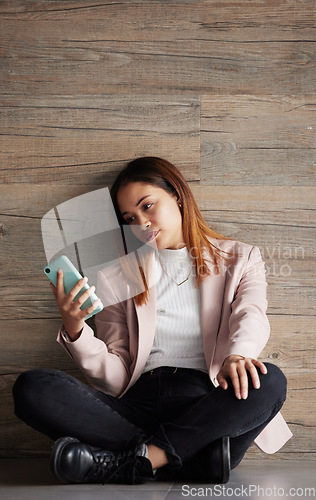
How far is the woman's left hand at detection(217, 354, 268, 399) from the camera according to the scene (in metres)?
Answer: 1.01

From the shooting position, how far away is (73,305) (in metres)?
1.11

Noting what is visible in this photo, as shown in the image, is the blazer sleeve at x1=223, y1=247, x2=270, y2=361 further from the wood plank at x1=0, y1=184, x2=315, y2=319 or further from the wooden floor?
the wooden floor

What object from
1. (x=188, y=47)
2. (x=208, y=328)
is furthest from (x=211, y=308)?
(x=188, y=47)

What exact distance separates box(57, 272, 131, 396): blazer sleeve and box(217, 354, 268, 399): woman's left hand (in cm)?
25

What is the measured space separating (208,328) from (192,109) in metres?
0.52

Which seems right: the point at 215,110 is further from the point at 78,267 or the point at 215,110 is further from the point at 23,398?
the point at 23,398

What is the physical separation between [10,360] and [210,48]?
88 centimetres

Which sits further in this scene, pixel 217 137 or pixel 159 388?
pixel 217 137

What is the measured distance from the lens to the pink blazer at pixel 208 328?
115cm

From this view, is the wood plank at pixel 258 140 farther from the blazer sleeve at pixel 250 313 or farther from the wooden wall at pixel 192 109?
the blazer sleeve at pixel 250 313

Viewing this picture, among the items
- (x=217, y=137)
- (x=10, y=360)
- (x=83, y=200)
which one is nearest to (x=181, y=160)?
(x=217, y=137)

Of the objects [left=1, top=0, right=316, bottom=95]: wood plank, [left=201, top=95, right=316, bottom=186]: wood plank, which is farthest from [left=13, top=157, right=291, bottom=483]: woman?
[left=1, top=0, right=316, bottom=95]: wood plank

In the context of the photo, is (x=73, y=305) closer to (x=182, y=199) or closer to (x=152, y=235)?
(x=152, y=235)

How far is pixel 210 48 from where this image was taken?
1.33 m
